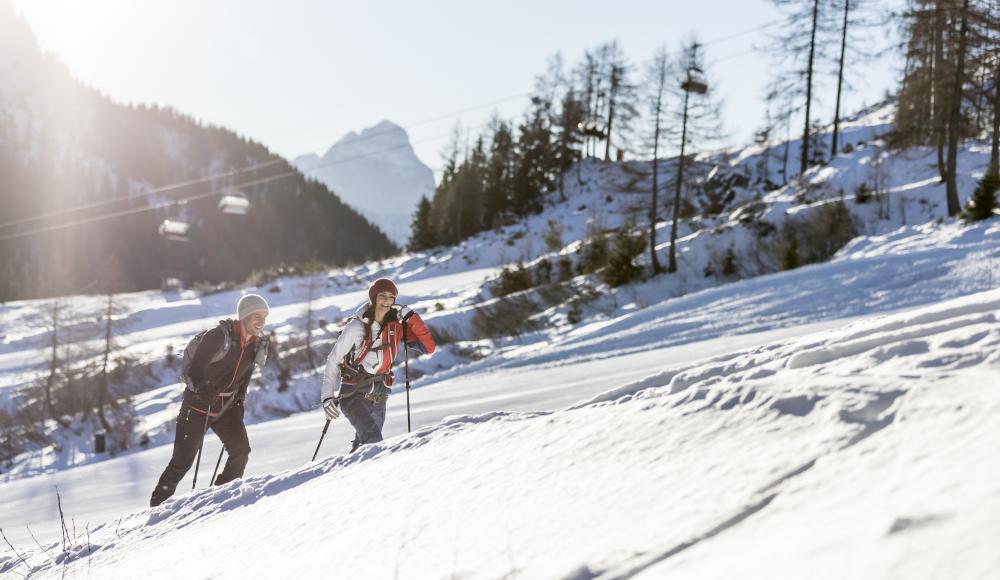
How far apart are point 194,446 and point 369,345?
1.89 metres

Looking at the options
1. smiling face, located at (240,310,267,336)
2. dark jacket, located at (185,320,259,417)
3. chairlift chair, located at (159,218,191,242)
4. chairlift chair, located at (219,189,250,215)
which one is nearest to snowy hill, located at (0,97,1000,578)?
dark jacket, located at (185,320,259,417)

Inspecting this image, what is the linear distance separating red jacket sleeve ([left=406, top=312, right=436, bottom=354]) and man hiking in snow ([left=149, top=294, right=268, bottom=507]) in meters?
1.25

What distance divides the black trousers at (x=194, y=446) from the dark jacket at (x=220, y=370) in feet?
0.33

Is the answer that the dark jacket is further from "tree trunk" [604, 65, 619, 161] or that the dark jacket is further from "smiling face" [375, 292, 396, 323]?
"tree trunk" [604, 65, 619, 161]

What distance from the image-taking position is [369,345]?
5.36 metres

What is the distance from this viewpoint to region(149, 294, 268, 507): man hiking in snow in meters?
5.55

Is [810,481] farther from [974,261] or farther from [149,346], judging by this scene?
[149,346]

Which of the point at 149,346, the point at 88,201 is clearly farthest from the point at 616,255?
the point at 88,201

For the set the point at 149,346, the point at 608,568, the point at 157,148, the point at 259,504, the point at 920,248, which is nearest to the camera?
the point at 608,568

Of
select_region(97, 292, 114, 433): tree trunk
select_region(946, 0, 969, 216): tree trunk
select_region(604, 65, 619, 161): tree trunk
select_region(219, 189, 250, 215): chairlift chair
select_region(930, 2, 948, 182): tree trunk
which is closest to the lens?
select_region(946, 0, 969, 216): tree trunk

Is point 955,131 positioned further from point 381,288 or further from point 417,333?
point 381,288

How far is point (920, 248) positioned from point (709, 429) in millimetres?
13193

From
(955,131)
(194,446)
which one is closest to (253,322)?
(194,446)

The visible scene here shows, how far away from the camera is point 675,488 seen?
2166mm
